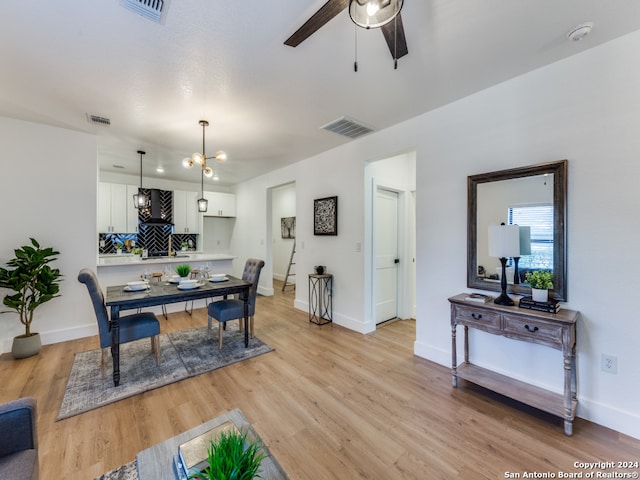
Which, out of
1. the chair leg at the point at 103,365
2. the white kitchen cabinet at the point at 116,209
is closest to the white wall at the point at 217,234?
the white kitchen cabinet at the point at 116,209

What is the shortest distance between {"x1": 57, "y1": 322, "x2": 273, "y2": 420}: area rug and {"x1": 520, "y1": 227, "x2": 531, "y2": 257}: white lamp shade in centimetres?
283

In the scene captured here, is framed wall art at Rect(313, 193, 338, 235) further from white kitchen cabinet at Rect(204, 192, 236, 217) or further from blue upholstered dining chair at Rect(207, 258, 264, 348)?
white kitchen cabinet at Rect(204, 192, 236, 217)

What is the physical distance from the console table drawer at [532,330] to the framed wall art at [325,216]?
2579mm

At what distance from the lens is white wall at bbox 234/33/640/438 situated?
1.92m

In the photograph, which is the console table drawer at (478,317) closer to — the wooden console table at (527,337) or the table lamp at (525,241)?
the wooden console table at (527,337)

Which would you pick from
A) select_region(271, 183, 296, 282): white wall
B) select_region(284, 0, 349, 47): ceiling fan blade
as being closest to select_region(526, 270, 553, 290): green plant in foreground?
select_region(284, 0, 349, 47): ceiling fan blade

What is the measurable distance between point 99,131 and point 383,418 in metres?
4.64

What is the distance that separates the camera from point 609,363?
1983mm

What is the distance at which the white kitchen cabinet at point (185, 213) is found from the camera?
6.45m

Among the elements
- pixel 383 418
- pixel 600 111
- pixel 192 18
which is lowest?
pixel 383 418

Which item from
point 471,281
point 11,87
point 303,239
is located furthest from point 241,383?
point 11,87

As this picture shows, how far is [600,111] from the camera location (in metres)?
2.01

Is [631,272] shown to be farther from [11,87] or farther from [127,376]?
[11,87]

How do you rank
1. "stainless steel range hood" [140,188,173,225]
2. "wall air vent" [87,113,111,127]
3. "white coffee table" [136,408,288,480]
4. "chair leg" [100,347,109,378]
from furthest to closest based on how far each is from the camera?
"stainless steel range hood" [140,188,173,225], "wall air vent" [87,113,111,127], "chair leg" [100,347,109,378], "white coffee table" [136,408,288,480]
